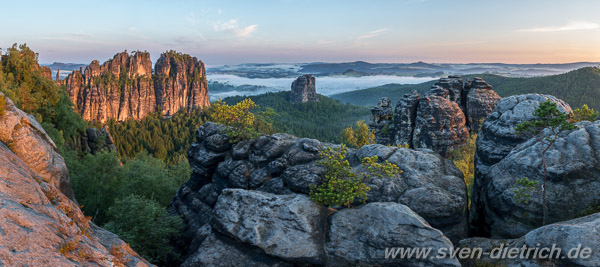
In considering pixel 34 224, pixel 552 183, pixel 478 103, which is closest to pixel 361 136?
pixel 478 103

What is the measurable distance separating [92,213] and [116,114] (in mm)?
192133

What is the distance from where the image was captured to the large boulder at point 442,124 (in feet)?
186

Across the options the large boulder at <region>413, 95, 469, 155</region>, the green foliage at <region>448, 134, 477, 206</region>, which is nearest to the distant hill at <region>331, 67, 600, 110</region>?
the green foliage at <region>448, 134, 477, 206</region>

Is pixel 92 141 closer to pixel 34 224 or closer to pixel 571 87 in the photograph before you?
pixel 34 224

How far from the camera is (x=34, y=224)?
9.06 meters

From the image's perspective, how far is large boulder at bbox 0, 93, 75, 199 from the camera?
1623cm

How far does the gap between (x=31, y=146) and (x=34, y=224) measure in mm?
11244

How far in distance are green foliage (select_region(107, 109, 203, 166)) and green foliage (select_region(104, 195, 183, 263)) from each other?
308 feet

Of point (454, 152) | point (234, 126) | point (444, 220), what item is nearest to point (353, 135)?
point (454, 152)

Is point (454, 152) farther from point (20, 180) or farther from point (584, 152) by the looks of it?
point (20, 180)

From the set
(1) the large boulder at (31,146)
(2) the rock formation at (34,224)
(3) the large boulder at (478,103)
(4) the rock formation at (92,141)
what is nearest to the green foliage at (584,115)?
(2) the rock formation at (34,224)

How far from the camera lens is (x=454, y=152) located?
57.1 metres

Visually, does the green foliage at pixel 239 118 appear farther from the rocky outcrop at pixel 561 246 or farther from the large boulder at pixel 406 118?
the large boulder at pixel 406 118

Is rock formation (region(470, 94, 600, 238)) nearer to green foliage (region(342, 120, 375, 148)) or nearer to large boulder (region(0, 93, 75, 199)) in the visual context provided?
large boulder (region(0, 93, 75, 199))
